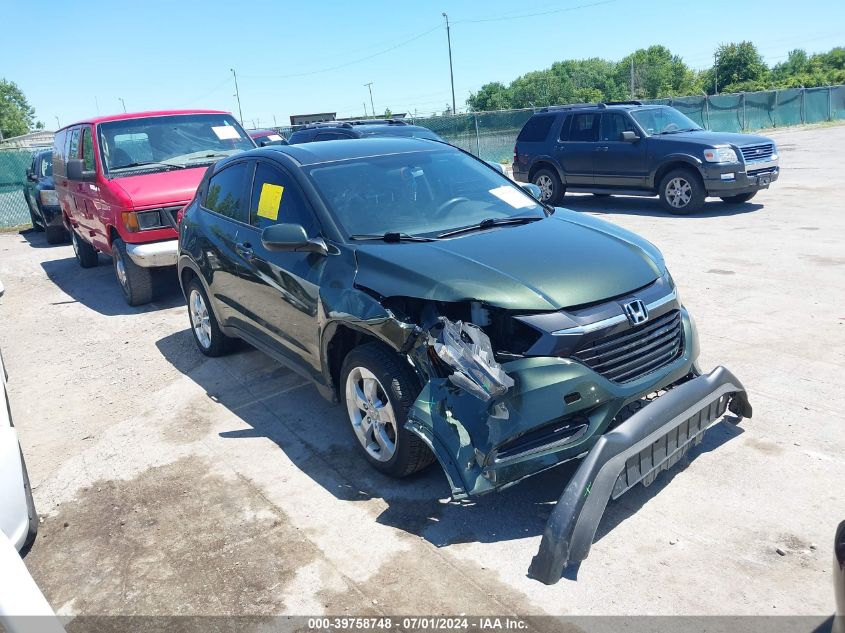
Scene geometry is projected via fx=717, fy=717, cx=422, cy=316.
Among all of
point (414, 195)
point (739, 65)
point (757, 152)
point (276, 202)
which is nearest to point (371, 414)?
point (414, 195)

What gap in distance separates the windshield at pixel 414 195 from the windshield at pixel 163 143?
15.7 feet

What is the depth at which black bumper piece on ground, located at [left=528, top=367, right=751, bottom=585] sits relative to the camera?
3.14m

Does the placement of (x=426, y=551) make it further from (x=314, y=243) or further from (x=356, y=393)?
(x=314, y=243)

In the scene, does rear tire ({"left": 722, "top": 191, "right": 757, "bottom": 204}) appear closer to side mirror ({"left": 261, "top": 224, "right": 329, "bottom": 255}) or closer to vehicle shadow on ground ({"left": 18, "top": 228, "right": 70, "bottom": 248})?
side mirror ({"left": 261, "top": 224, "right": 329, "bottom": 255})

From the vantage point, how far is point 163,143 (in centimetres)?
907

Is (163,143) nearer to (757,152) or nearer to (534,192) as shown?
(534,192)

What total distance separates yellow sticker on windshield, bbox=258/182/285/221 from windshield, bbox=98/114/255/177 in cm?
418

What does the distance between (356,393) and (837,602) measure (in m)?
2.74

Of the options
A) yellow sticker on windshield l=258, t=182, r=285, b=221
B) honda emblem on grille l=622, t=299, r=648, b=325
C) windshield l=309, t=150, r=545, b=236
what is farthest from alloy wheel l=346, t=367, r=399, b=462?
yellow sticker on windshield l=258, t=182, r=285, b=221

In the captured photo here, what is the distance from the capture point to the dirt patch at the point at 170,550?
333 centimetres

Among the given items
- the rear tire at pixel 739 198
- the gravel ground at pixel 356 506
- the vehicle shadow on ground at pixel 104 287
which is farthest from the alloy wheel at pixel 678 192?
the vehicle shadow on ground at pixel 104 287

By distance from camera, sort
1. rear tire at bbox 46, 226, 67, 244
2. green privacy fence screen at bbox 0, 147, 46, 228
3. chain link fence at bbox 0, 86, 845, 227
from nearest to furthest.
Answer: rear tire at bbox 46, 226, 67, 244
green privacy fence screen at bbox 0, 147, 46, 228
chain link fence at bbox 0, 86, 845, 227

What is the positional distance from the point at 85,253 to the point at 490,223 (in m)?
8.94

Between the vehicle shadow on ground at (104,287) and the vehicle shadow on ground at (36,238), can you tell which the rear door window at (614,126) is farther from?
the vehicle shadow on ground at (36,238)
